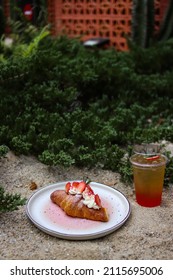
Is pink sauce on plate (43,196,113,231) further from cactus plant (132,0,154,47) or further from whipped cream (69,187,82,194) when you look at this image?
cactus plant (132,0,154,47)

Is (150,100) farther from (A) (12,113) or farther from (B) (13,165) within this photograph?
(B) (13,165)

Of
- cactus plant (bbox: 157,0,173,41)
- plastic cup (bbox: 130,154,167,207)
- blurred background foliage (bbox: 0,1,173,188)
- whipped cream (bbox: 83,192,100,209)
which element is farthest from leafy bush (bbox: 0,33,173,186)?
cactus plant (bbox: 157,0,173,41)

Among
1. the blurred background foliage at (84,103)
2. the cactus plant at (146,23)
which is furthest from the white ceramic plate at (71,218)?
the cactus plant at (146,23)

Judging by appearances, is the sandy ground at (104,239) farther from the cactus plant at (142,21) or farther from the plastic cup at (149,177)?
the cactus plant at (142,21)

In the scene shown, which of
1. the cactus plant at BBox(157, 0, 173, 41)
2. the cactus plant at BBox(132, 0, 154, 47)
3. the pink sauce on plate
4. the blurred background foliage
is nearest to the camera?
the pink sauce on plate

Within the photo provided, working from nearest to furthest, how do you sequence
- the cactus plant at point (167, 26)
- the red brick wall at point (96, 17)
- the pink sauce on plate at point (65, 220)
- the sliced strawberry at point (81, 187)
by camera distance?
the pink sauce on plate at point (65, 220) < the sliced strawberry at point (81, 187) < the cactus plant at point (167, 26) < the red brick wall at point (96, 17)

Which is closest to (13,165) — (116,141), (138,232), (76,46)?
(116,141)

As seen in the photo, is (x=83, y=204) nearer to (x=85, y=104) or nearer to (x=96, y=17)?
(x=85, y=104)
